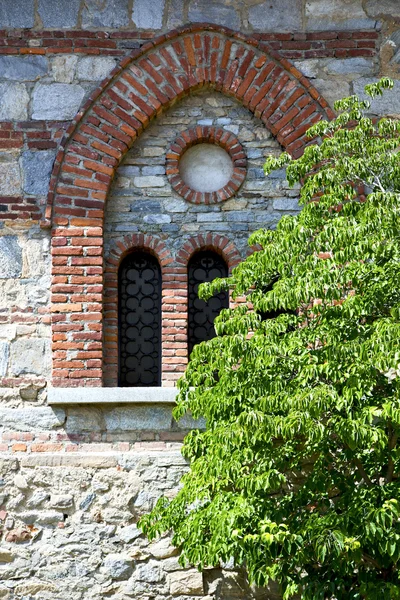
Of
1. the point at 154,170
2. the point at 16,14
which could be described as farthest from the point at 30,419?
the point at 16,14

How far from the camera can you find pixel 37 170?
22.7ft

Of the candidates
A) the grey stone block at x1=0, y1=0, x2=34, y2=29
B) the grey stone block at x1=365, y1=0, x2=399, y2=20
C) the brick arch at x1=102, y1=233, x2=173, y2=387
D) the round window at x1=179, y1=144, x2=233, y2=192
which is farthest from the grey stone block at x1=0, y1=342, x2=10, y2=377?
the grey stone block at x1=365, y1=0, x2=399, y2=20

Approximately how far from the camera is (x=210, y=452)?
5418 millimetres

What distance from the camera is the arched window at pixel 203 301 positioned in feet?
23.0

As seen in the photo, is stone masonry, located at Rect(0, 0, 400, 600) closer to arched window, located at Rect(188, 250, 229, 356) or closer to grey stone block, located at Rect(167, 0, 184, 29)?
grey stone block, located at Rect(167, 0, 184, 29)

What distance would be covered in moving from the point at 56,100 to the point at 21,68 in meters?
0.41

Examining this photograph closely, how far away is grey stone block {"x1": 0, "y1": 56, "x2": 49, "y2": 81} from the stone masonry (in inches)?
0.7

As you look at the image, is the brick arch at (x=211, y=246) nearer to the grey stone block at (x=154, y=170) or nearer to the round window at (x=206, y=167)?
the round window at (x=206, y=167)

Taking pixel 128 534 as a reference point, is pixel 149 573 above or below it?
below

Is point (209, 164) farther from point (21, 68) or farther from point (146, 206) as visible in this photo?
point (21, 68)

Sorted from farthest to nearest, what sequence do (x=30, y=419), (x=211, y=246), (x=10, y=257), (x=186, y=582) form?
1. (x=211, y=246)
2. (x=10, y=257)
3. (x=30, y=419)
4. (x=186, y=582)

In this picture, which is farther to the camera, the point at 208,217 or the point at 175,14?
the point at 175,14

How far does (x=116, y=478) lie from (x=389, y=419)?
237cm

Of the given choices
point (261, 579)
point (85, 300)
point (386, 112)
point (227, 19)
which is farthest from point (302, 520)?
point (227, 19)
